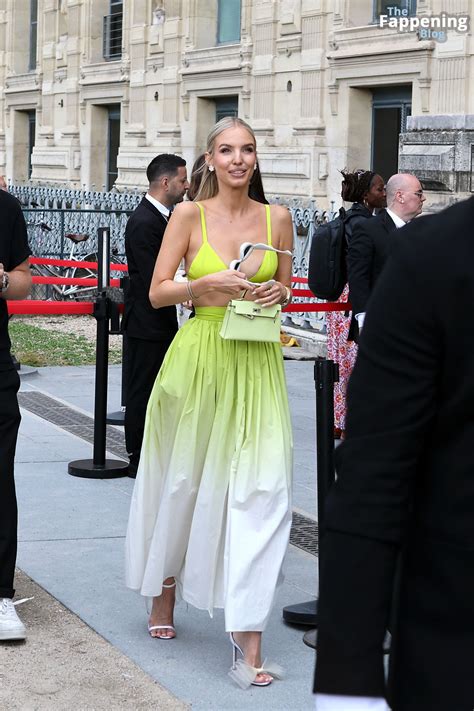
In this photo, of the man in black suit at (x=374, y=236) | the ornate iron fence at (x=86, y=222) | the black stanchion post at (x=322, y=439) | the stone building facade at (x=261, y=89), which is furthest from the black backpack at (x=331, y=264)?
the ornate iron fence at (x=86, y=222)

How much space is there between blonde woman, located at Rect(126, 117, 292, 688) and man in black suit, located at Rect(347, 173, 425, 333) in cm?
281

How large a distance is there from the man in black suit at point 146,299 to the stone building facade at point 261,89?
5.37 metres

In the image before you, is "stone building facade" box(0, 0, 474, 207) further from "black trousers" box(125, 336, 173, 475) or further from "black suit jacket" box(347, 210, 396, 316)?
"black trousers" box(125, 336, 173, 475)

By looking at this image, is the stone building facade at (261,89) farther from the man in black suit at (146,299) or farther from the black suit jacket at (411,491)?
the black suit jacket at (411,491)

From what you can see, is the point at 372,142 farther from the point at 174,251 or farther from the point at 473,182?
the point at 174,251

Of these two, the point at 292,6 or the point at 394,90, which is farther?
the point at 292,6

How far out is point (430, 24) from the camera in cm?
→ 1670

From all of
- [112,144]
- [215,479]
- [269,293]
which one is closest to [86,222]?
[112,144]

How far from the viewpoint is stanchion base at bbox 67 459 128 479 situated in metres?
7.85

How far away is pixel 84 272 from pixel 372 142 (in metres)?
4.75

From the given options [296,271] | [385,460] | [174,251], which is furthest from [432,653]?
[296,271]

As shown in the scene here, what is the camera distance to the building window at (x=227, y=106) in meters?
22.8

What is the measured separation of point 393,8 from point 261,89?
11.4 ft

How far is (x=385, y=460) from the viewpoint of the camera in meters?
1.90
